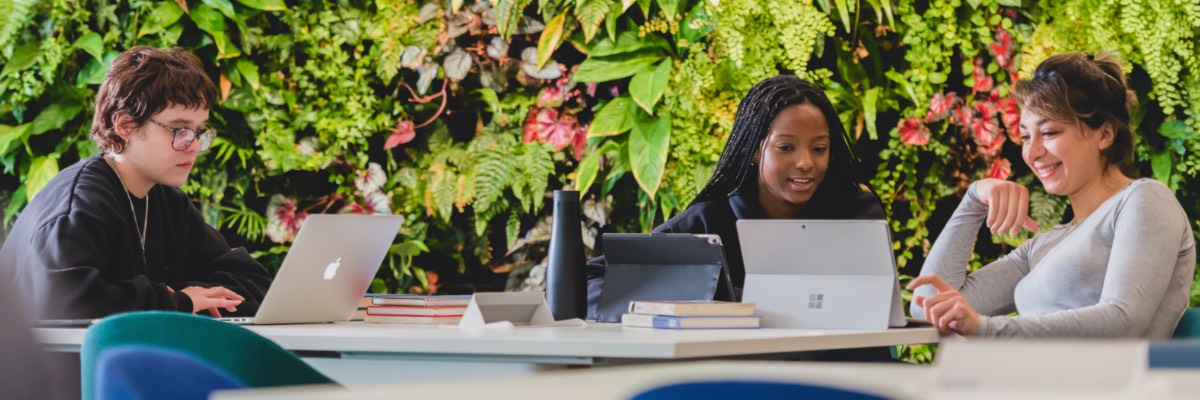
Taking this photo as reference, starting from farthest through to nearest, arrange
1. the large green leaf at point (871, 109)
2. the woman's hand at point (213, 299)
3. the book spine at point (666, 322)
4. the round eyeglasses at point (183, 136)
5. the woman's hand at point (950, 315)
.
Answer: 1. the large green leaf at point (871, 109)
2. the round eyeglasses at point (183, 136)
3. the woman's hand at point (213, 299)
4. the woman's hand at point (950, 315)
5. the book spine at point (666, 322)

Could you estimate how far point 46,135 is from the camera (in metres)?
4.10

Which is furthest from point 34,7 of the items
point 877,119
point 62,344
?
point 877,119

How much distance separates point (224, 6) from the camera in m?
3.97

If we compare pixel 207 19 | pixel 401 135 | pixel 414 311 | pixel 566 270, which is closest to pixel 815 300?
pixel 566 270

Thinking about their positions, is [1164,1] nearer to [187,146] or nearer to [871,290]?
[871,290]

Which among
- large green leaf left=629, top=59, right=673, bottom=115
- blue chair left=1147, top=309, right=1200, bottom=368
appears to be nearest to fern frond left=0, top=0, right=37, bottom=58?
large green leaf left=629, top=59, right=673, bottom=115

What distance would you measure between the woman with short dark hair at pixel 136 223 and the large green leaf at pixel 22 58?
1264 mm

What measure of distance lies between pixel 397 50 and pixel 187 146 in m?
1.21

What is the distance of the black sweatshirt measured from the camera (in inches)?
93.6

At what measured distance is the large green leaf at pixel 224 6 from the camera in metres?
3.97

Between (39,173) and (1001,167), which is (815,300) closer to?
(1001,167)

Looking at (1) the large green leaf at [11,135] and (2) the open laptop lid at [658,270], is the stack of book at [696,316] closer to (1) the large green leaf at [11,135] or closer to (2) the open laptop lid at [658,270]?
(2) the open laptop lid at [658,270]

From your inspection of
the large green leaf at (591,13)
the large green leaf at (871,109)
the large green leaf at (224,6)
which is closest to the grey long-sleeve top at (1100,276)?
the large green leaf at (871,109)

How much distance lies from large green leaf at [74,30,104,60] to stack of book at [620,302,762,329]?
2.43m
